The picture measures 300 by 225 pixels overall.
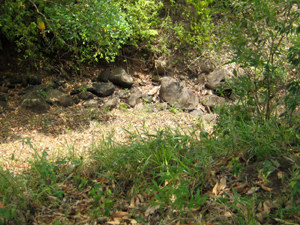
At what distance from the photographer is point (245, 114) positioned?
3355 mm

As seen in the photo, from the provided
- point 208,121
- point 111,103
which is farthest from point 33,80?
point 208,121

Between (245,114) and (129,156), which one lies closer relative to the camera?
(129,156)

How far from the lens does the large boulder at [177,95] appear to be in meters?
7.00

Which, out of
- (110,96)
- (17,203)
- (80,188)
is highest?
(17,203)

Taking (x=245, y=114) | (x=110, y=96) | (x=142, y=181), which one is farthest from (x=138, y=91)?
(x=142, y=181)

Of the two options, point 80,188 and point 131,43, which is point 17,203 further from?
point 131,43

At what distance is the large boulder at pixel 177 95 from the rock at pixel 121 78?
0.89 m

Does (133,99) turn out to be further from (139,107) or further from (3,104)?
(3,104)

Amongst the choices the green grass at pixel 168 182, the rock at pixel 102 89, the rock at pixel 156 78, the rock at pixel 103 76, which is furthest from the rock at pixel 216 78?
the green grass at pixel 168 182

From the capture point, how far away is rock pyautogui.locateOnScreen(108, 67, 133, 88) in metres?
7.41

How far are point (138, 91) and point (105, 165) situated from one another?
470 centimetres

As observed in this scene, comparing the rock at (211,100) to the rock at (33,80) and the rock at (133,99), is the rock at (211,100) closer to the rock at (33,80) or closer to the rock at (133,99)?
the rock at (133,99)

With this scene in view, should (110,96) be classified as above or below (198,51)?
below

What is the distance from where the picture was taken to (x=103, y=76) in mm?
7496
